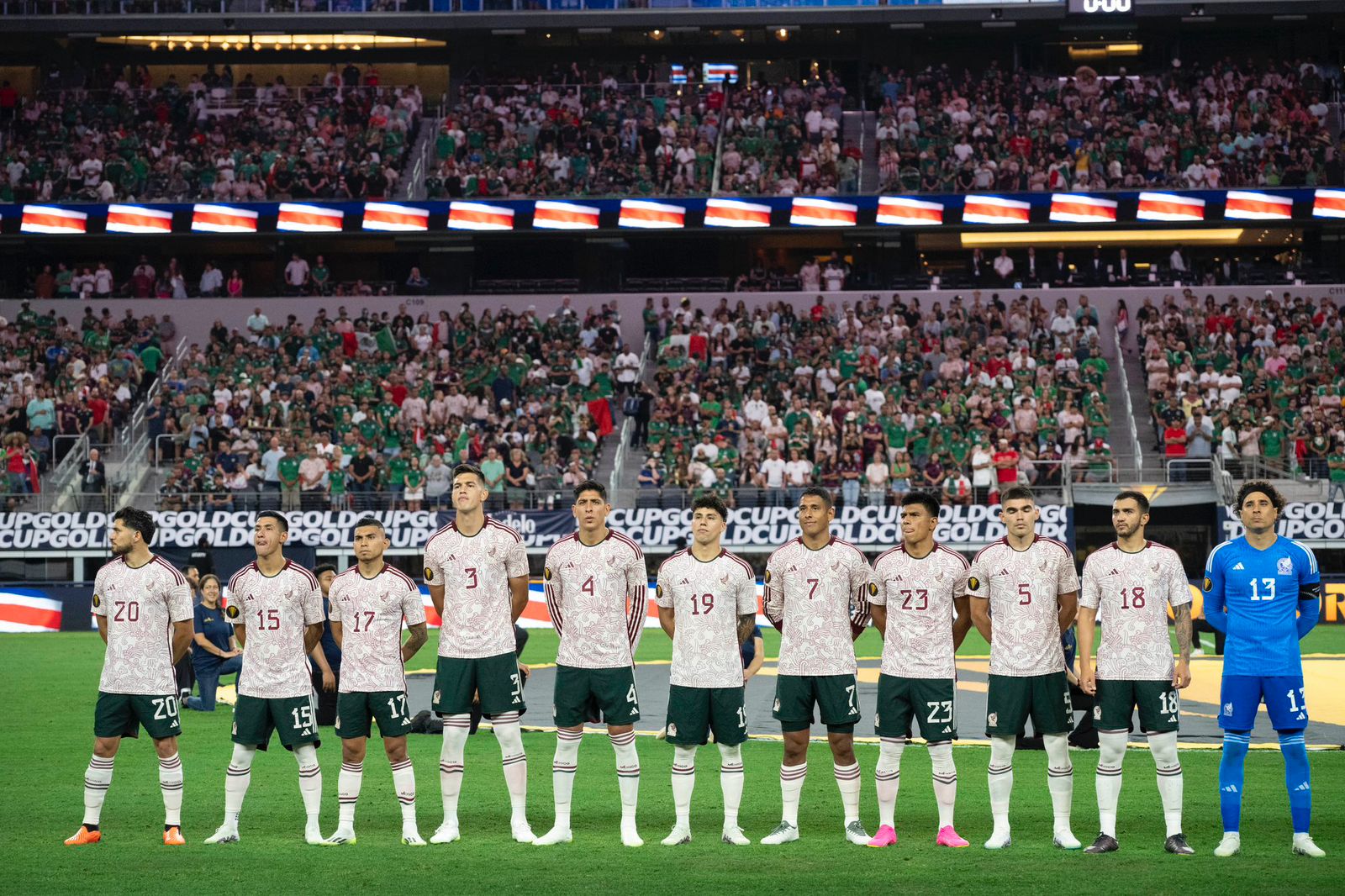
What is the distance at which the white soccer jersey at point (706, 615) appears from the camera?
11.2 metres

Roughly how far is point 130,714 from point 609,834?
3.72m

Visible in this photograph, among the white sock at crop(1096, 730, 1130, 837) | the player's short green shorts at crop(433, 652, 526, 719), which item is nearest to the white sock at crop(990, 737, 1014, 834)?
the white sock at crop(1096, 730, 1130, 837)

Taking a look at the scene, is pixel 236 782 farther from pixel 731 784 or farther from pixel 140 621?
pixel 731 784

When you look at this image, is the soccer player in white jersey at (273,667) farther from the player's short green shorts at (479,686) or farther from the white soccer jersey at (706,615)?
the white soccer jersey at (706,615)

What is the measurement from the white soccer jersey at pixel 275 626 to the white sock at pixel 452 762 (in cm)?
113

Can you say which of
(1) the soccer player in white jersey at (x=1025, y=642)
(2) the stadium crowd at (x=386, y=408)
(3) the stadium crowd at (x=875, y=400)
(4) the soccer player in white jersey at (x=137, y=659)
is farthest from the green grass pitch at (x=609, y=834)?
(2) the stadium crowd at (x=386, y=408)

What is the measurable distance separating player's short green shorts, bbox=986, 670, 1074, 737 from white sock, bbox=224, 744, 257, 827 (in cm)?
541

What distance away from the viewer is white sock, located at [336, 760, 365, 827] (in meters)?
11.1

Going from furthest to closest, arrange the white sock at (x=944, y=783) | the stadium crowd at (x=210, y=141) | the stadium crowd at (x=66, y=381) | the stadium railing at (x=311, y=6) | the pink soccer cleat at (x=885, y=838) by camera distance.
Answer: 1. the stadium railing at (x=311, y=6)
2. the stadium crowd at (x=210, y=141)
3. the stadium crowd at (x=66, y=381)
4. the white sock at (x=944, y=783)
5. the pink soccer cleat at (x=885, y=838)

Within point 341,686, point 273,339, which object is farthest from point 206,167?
point 341,686

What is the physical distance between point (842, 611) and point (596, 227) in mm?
32487

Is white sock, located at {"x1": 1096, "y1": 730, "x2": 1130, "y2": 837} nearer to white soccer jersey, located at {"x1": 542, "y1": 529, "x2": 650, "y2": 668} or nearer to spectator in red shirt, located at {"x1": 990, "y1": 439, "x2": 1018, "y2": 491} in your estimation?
white soccer jersey, located at {"x1": 542, "y1": 529, "x2": 650, "y2": 668}

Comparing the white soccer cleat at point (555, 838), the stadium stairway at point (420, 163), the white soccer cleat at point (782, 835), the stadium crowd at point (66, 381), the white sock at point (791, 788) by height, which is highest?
the stadium stairway at point (420, 163)

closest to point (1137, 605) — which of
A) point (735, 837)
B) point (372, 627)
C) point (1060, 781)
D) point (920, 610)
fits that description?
point (1060, 781)
